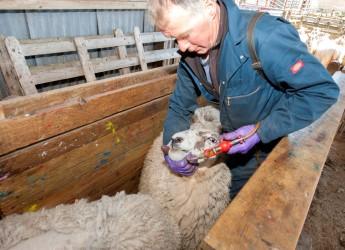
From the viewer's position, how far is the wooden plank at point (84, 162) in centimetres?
159

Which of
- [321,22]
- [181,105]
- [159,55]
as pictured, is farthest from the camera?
[321,22]

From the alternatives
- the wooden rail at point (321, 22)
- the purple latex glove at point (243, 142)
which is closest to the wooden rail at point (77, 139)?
the purple latex glove at point (243, 142)

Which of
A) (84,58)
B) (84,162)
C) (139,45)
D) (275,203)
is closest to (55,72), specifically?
(84,58)

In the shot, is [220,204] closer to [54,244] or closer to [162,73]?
[54,244]

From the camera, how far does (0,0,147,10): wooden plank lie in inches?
106

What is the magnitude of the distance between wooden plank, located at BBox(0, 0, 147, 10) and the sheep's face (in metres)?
2.53

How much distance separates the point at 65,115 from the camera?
5.56 feet

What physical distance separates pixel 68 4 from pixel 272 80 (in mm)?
2938

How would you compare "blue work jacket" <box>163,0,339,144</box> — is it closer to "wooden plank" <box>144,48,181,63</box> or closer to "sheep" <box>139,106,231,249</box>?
"sheep" <box>139,106,231,249</box>

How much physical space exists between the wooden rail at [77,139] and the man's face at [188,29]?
2.95ft

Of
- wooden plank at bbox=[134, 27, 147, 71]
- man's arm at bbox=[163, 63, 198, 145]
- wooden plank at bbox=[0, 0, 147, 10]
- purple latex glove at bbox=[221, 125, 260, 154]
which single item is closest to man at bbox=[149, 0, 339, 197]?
purple latex glove at bbox=[221, 125, 260, 154]

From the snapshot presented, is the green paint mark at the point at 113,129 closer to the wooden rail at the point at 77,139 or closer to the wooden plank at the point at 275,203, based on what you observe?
the wooden rail at the point at 77,139

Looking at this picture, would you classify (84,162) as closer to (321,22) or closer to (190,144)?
(190,144)

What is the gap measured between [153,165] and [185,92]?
24.8 inches
